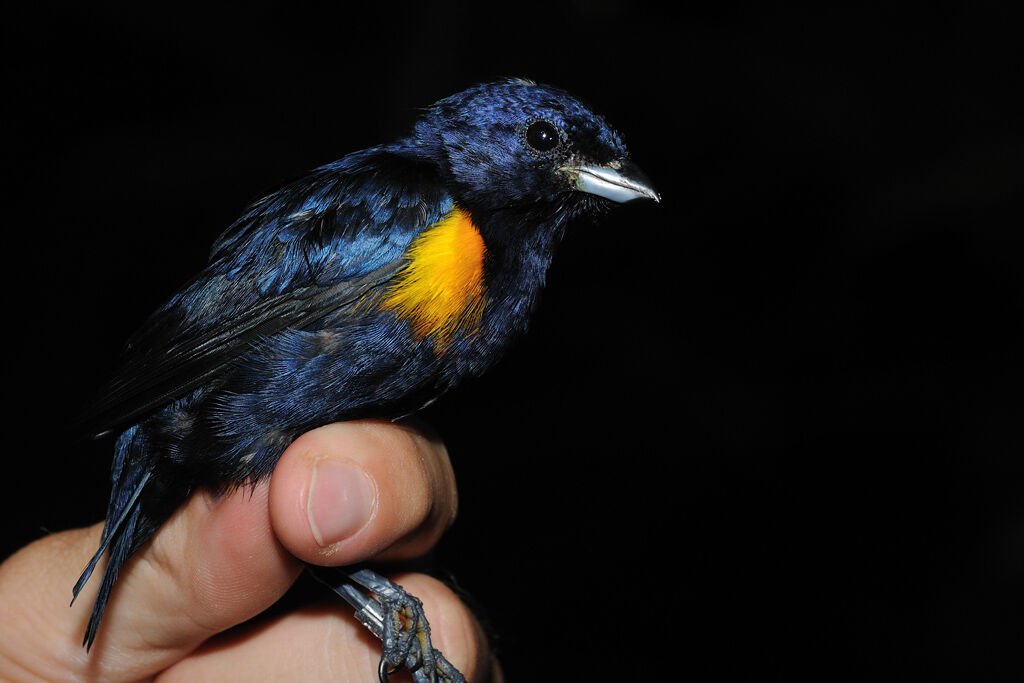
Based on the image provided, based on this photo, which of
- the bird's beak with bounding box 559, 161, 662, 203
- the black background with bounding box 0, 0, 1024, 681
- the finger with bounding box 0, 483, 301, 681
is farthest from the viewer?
the black background with bounding box 0, 0, 1024, 681

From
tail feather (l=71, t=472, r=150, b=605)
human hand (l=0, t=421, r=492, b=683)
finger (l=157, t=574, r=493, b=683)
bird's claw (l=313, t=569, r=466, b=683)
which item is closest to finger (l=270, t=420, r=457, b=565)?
human hand (l=0, t=421, r=492, b=683)

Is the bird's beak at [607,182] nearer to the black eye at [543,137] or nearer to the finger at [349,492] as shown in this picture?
the black eye at [543,137]

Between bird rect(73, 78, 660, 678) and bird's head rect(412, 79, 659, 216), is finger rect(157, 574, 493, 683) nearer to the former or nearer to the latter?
bird rect(73, 78, 660, 678)

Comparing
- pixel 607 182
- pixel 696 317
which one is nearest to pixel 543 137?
pixel 607 182

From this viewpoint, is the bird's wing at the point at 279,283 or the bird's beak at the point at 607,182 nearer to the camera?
the bird's wing at the point at 279,283

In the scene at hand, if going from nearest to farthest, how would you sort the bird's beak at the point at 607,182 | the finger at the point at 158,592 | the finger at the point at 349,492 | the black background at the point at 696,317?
the finger at the point at 349,492 < the finger at the point at 158,592 < the bird's beak at the point at 607,182 < the black background at the point at 696,317

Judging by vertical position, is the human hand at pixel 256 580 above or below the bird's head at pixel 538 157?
below

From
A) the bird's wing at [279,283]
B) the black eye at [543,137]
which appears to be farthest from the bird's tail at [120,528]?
the black eye at [543,137]
